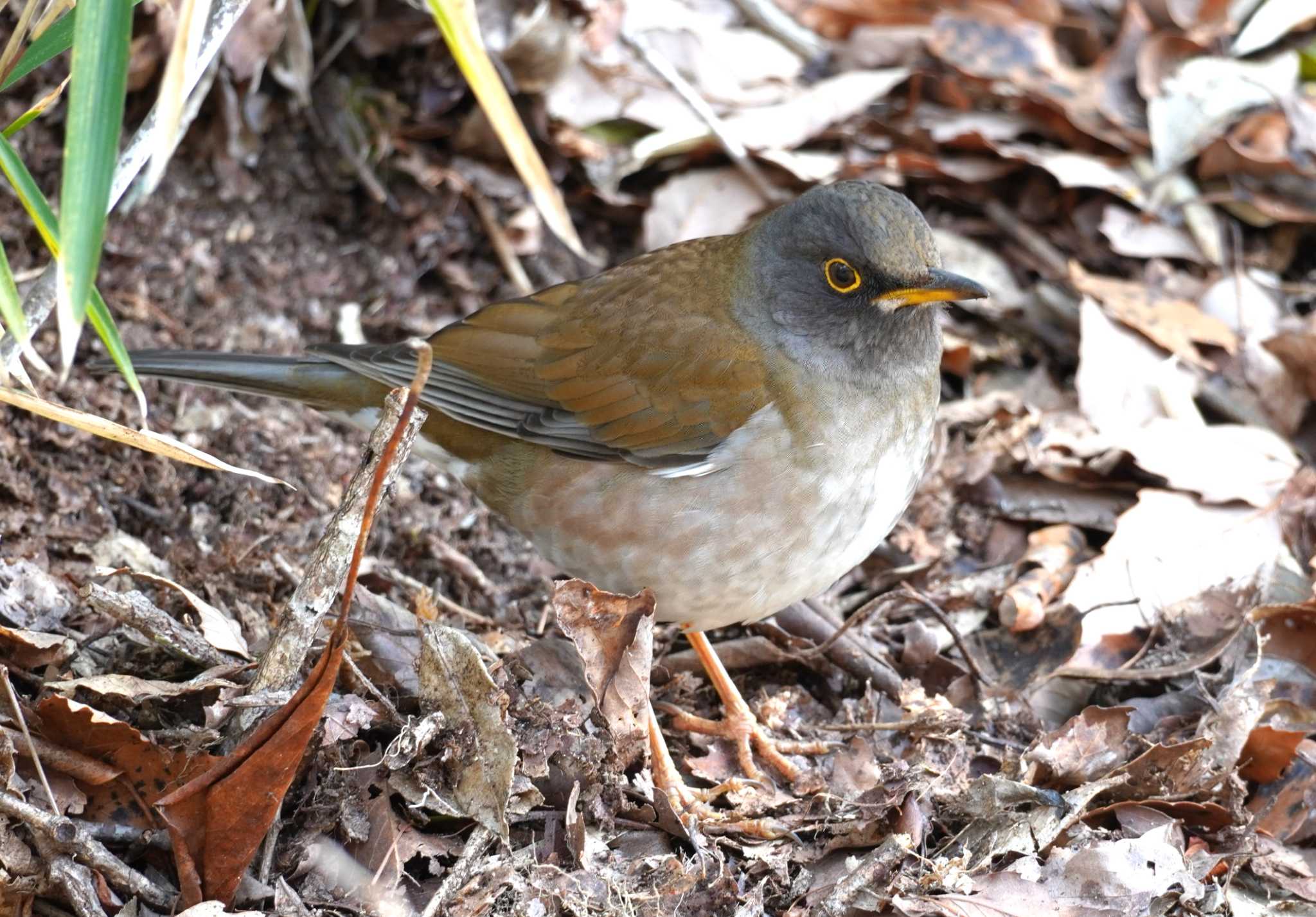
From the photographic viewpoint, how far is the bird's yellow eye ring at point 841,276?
4125mm

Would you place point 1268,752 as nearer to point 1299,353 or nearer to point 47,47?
point 1299,353

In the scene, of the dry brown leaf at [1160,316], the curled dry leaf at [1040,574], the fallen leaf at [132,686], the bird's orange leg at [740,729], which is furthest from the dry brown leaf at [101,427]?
the dry brown leaf at [1160,316]

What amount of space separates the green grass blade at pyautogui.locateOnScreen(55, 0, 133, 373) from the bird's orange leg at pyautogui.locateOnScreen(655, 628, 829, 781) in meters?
2.20

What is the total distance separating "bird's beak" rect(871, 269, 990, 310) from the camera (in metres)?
3.86

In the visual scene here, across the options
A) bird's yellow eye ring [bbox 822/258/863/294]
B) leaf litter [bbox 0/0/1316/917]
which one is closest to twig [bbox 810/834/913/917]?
leaf litter [bbox 0/0/1316/917]

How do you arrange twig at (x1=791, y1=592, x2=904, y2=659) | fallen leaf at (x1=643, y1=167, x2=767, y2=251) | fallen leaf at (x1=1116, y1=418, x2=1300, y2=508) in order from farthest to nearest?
fallen leaf at (x1=643, y1=167, x2=767, y2=251) < fallen leaf at (x1=1116, y1=418, x2=1300, y2=508) < twig at (x1=791, y1=592, x2=904, y2=659)

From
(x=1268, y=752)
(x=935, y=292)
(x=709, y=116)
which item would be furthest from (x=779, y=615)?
(x=709, y=116)

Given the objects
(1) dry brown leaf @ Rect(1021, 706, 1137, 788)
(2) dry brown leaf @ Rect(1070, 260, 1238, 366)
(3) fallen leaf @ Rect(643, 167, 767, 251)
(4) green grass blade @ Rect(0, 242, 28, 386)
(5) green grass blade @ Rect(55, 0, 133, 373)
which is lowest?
(1) dry brown leaf @ Rect(1021, 706, 1137, 788)

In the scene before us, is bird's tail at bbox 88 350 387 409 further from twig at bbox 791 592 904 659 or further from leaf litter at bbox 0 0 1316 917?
twig at bbox 791 592 904 659

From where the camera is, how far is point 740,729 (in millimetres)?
4172

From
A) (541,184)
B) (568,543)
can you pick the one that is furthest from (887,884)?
(541,184)

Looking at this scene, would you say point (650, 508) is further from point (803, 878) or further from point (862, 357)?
point (803, 878)

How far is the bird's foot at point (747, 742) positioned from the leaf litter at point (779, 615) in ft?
0.17

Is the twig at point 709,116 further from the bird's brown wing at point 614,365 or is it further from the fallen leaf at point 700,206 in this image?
the bird's brown wing at point 614,365
